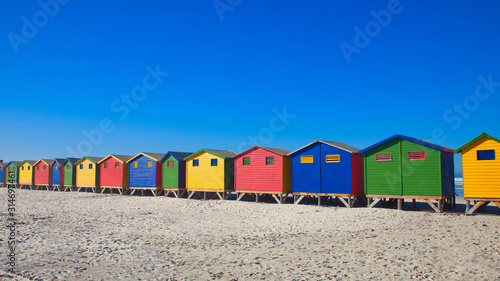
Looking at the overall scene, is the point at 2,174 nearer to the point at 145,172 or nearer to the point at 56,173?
the point at 56,173

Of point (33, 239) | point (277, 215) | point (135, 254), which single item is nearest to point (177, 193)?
point (277, 215)

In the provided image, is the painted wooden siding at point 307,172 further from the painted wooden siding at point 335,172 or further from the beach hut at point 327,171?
the painted wooden siding at point 335,172

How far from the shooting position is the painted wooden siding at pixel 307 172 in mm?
23922

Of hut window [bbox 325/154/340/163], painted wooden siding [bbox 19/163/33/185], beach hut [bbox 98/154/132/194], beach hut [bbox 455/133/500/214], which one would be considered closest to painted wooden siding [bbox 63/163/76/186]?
beach hut [bbox 98/154/132/194]

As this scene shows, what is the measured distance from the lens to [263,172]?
86.3ft

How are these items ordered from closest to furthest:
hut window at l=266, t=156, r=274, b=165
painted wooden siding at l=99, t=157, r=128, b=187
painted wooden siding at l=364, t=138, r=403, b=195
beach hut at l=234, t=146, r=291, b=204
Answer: painted wooden siding at l=364, t=138, r=403, b=195
beach hut at l=234, t=146, r=291, b=204
hut window at l=266, t=156, r=274, b=165
painted wooden siding at l=99, t=157, r=128, b=187

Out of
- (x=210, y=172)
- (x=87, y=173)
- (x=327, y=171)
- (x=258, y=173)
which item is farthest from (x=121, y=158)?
(x=327, y=171)

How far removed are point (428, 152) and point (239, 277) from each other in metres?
15.0

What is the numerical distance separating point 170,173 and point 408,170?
756 inches

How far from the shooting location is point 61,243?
1273 cm

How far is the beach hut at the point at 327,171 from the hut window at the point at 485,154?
21.2 feet

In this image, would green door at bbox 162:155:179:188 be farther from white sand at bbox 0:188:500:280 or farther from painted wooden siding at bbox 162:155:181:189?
white sand at bbox 0:188:500:280

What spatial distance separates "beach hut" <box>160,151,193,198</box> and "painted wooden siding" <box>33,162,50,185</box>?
69.2 feet

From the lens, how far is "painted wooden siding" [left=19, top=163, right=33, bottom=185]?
48291mm
